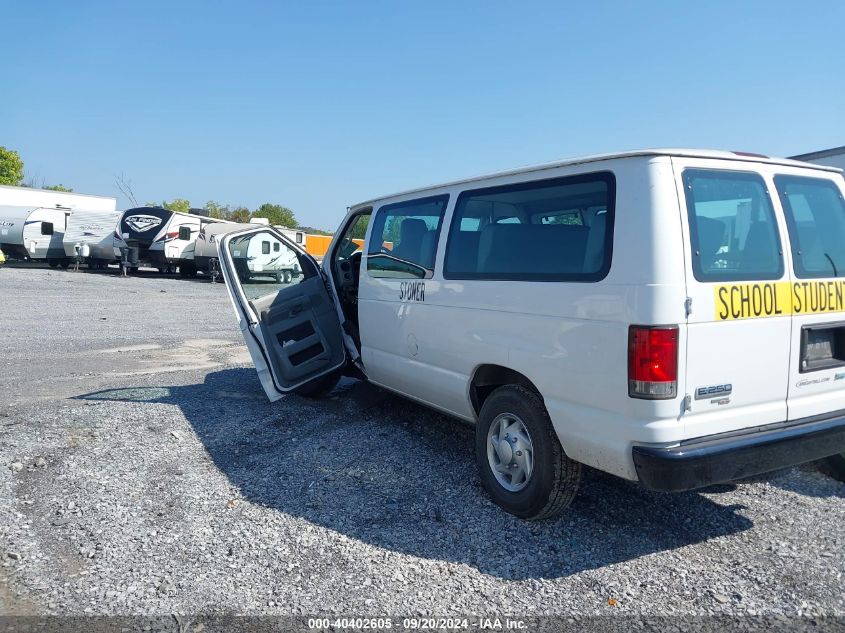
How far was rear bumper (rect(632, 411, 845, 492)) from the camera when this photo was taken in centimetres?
323

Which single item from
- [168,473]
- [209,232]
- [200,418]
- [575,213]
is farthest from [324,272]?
[209,232]

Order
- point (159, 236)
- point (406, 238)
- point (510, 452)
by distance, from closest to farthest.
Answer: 1. point (510, 452)
2. point (406, 238)
3. point (159, 236)

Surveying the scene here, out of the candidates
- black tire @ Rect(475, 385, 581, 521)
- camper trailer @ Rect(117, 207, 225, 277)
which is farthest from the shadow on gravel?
camper trailer @ Rect(117, 207, 225, 277)

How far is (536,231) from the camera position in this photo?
161 inches

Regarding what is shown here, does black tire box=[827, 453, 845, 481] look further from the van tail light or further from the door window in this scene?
the door window

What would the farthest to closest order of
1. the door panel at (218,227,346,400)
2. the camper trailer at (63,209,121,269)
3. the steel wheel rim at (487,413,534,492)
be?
the camper trailer at (63,209,121,269)
the door panel at (218,227,346,400)
the steel wheel rim at (487,413,534,492)

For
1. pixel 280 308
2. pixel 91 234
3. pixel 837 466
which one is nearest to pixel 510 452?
pixel 837 466

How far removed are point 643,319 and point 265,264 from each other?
4.15m

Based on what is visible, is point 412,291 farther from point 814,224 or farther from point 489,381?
point 814,224

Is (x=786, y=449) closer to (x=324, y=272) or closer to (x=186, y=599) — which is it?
(x=186, y=599)

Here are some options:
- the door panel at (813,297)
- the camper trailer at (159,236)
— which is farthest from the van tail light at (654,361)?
the camper trailer at (159,236)

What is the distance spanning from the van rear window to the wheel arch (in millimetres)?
1652

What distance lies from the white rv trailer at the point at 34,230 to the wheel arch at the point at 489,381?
2964 cm

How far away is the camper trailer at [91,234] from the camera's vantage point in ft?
91.8
